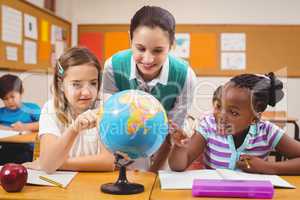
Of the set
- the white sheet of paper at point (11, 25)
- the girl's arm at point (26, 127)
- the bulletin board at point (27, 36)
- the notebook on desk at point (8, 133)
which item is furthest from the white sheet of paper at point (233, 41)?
the notebook on desk at point (8, 133)

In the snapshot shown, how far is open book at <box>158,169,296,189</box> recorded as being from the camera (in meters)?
1.38

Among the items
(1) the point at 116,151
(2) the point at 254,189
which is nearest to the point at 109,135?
(1) the point at 116,151

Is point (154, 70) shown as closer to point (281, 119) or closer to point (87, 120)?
point (87, 120)

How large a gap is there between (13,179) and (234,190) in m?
0.66

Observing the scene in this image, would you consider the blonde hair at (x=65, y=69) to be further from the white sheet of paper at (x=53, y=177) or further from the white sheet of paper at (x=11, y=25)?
the white sheet of paper at (x=11, y=25)

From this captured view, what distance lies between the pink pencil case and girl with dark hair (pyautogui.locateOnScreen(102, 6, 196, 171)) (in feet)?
1.69

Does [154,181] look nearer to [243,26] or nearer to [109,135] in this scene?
[109,135]

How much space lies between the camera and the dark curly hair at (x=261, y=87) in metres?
1.90

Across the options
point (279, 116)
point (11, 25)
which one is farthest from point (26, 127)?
point (279, 116)

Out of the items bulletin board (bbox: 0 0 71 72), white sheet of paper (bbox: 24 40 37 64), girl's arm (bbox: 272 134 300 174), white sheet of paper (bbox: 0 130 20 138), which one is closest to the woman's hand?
girl's arm (bbox: 272 134 300 174)

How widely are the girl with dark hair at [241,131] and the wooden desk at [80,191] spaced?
0.42 meters

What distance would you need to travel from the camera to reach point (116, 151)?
1.26 meters

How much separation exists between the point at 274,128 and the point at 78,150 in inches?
34.8

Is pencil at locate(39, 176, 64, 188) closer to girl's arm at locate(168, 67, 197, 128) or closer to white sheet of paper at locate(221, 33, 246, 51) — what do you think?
girl's arm at locate(168, 67, 197, 128)
